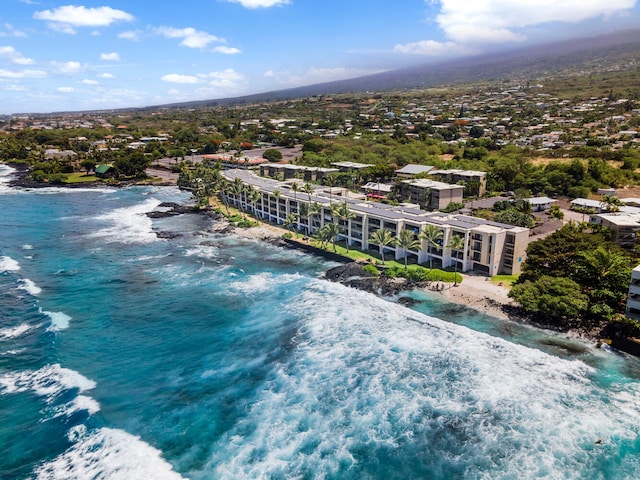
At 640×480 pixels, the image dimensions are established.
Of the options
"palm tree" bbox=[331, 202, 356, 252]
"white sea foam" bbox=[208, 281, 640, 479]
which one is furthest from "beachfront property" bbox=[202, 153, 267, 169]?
"white sea foam" bbox=[208, 281, 640, 479]

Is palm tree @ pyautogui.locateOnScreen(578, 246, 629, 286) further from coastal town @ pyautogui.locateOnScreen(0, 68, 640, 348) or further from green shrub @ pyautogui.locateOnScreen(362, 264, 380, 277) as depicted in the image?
green shrub @ pyautogui.locateOnScreen(362, 264, 380, 277)

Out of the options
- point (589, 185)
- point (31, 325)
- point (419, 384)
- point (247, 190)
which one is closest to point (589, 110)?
point (589, 185)

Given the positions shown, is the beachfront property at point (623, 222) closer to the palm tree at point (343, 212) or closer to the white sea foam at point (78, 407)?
the palm tree at point (343, 212)

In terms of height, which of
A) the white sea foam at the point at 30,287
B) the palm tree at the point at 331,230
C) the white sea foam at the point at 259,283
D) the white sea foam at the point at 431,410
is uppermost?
the palm tree at the point at 331,230

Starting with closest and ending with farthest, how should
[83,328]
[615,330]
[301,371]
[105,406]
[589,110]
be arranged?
1. [105,406]
2. [301,371]
3. [615,330]
4. [83,328]
5. [589,110]

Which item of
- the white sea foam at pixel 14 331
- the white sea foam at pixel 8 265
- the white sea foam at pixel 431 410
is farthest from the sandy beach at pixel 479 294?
the white sea foam at pixel 8 265

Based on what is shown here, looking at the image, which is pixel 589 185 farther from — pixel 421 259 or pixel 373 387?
pixel 373 387
